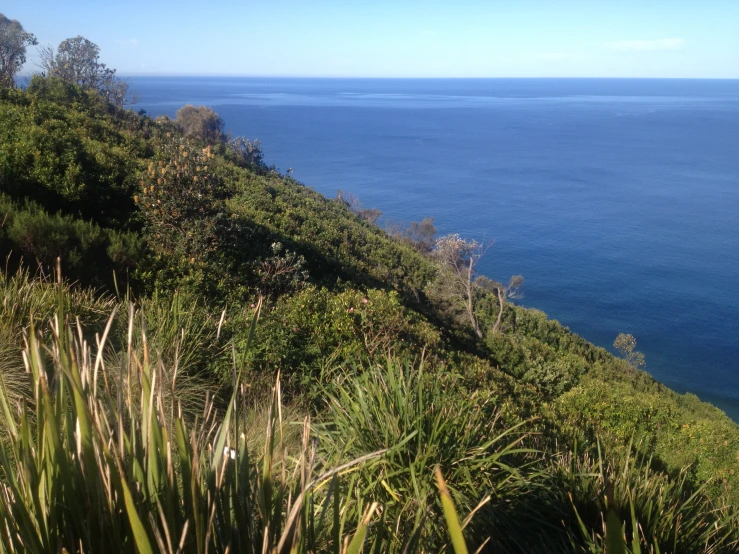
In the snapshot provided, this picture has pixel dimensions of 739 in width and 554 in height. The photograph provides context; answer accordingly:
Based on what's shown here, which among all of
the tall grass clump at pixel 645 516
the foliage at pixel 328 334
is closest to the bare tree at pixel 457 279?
the foliage at pixel 328 334

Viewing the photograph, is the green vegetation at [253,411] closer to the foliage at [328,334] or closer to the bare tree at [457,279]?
the foliage at [328,334]

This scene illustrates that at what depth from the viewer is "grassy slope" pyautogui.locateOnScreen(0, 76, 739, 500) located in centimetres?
576

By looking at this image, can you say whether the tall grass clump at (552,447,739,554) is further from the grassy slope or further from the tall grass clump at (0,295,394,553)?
the tall grass clump at (0,295,394,553)

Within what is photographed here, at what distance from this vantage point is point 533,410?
6410 millimetres

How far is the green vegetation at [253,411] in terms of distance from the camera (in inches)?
60.1

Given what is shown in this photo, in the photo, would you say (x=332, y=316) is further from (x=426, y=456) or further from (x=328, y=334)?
(x=426, y=456)

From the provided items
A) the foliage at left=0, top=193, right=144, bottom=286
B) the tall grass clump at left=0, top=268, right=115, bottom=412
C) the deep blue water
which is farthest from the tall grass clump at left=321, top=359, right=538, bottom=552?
the deep blue water

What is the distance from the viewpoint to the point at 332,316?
6.25 m

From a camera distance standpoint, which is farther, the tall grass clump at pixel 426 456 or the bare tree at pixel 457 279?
the bare tree at pixel 457 279

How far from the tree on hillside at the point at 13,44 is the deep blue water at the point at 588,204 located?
40.5 ft

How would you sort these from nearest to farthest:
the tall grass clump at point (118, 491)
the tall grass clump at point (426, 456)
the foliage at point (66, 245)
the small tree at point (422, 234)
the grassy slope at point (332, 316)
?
the tall grass clump at point (118, 491), the tall grass clump at point (426, 456), the foliage at point (66, 245), the grassy slope at point (332, 316), the small tree at point (422, 234)

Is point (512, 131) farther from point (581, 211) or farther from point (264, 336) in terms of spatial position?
point (264, 336)

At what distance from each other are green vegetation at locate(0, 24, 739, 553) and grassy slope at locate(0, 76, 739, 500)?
45 millimetres

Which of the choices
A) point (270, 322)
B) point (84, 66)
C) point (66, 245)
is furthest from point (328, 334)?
point (84, 66)
